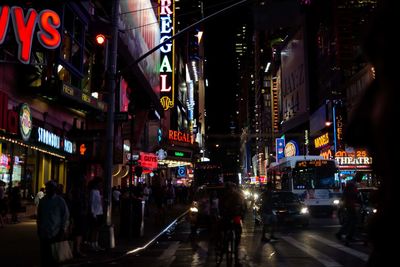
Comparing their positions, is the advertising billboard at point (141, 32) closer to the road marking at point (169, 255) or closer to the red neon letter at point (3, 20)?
the red neon letter at point (3, 20)

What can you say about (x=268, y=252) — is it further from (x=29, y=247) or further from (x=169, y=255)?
(x=29, y=247)

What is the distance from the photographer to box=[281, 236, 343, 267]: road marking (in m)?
11.2

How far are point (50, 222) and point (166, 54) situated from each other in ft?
148

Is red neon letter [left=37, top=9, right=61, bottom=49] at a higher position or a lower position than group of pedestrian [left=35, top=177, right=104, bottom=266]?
higher

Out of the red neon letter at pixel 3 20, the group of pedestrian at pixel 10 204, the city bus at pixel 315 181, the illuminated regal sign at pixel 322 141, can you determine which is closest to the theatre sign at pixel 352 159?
the illuminated regal sign at pixel 322 141

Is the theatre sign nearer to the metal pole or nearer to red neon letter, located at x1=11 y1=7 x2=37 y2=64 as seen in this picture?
the metal pole

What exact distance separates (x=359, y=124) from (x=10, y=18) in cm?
1590

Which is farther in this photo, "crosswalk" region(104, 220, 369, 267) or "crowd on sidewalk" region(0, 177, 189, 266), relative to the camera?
"crosswalk" region(104, 220, 369, 267)

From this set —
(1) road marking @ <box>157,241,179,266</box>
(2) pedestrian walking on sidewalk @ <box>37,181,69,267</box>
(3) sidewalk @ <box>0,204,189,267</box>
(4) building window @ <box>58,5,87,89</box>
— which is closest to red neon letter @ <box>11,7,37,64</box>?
(4) building window @ <box>58,5,87,89</box>

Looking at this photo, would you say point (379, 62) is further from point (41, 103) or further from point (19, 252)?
point (41, 103)

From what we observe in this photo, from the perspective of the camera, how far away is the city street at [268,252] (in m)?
11.7

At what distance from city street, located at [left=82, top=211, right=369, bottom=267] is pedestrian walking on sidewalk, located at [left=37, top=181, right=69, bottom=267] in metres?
3.43

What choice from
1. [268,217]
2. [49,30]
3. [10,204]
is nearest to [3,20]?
[49,30]

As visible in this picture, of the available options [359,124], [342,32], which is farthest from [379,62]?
[342,32]
